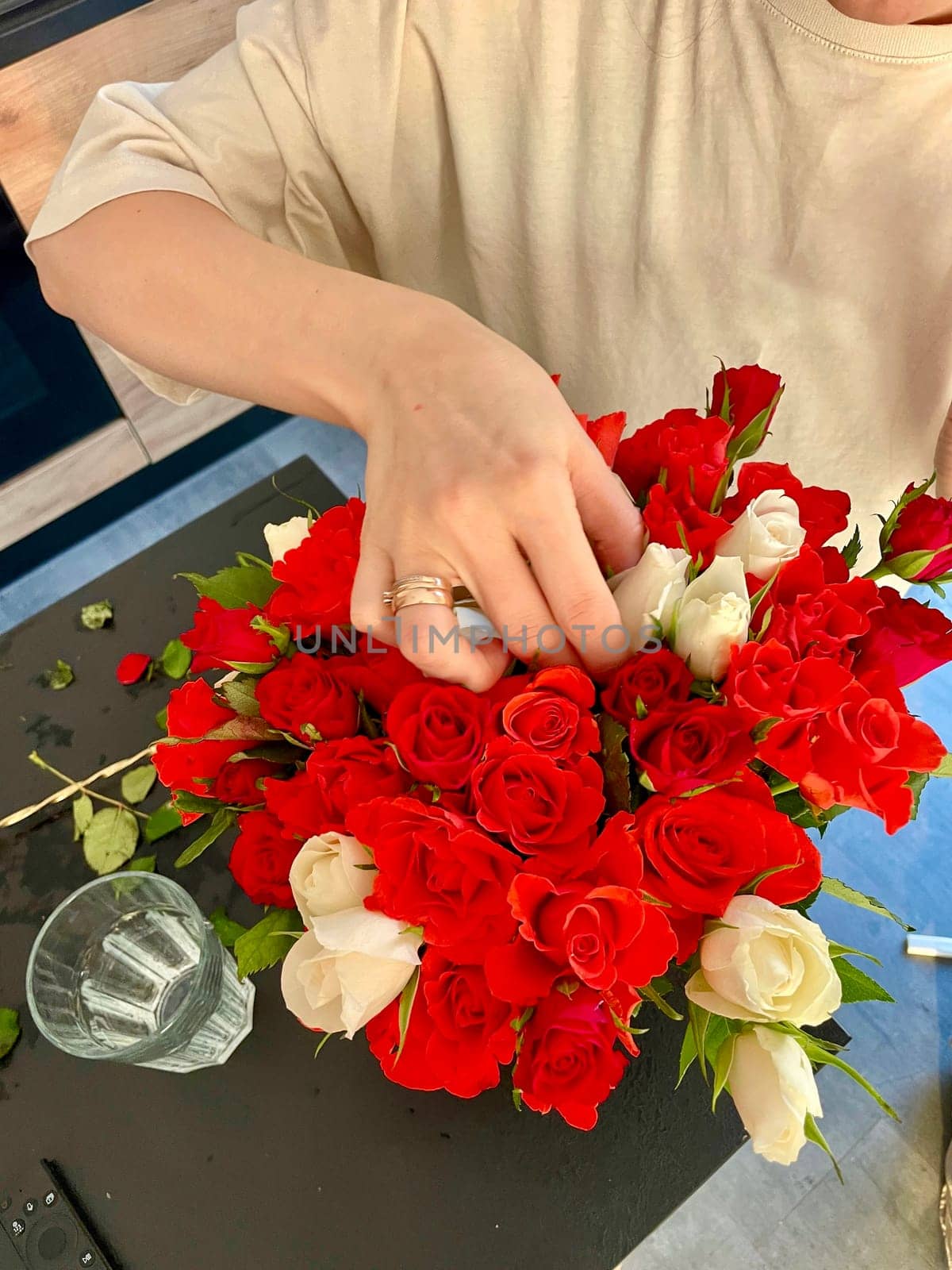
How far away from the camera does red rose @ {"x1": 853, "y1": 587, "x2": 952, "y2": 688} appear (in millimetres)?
373

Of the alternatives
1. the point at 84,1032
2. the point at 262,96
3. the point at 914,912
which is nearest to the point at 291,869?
the point at 84,1032

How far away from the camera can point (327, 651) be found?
45 cm

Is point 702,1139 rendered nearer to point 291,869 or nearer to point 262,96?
point 291,869

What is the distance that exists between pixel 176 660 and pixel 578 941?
544mm

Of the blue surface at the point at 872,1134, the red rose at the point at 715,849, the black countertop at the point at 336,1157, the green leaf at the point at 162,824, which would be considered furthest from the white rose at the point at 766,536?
the blue surface at the point at 872,1134

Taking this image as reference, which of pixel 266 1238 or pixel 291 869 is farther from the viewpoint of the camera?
pixel 266 1238

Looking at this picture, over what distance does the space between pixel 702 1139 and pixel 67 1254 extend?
0.42 m

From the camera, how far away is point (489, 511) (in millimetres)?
387

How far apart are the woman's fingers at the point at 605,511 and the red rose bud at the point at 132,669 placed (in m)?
0.49

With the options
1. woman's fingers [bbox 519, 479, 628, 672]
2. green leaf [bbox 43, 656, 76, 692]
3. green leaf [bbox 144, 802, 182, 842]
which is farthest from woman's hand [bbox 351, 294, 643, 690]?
green leaf [bbox 43, 656, 76, 692]

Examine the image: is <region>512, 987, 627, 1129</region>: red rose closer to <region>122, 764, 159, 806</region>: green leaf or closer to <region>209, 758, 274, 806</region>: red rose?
<region>209, 758, 274, 806</region>: red rose

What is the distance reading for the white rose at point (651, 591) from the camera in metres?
0.36

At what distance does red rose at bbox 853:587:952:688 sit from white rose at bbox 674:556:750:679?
7 cm

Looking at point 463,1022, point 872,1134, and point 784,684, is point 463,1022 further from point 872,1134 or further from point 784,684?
point 872,1134
